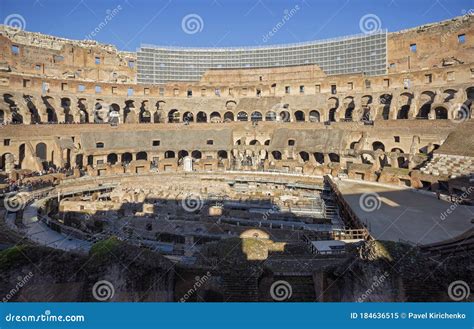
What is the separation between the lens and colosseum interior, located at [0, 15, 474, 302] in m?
6.47

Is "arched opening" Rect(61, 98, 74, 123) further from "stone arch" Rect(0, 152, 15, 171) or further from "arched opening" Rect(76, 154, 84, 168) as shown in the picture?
"stone arch" Rect(0, 152, 15, 171)

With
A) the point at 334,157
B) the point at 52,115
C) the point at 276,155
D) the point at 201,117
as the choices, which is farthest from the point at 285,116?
the point at 52,115

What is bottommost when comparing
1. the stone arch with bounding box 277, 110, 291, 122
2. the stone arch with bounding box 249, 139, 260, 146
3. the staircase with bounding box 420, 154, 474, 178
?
the staircase with bounding box 420, 154, 474, 178

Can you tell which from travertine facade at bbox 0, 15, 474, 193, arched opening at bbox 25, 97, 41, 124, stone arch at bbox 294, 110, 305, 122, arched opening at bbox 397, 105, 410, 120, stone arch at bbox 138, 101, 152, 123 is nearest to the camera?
travertine facade at bbox 0, 15, 474, 193

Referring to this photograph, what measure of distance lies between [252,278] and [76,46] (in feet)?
152

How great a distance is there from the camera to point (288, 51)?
46.0 meters

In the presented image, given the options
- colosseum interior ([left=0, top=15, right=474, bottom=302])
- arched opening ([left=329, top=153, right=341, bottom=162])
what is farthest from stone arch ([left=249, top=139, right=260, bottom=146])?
arched opening ([left=329, top=153, right=341, bottom=162])

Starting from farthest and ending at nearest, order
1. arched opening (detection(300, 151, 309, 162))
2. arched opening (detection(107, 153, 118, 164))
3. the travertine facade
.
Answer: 1. arched opening (detection(107, 153, 118, 164))
2. arched opening (detection(300, 151, 309, 162))
3. the travertine facade

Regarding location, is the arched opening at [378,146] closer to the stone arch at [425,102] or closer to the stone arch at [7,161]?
the stone arch at [425,102]

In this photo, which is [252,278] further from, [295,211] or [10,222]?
[10,222]

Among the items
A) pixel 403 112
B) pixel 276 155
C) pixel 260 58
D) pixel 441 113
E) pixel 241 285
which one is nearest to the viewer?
pixel 241 285

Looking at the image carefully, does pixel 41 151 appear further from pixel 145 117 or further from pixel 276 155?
pixel 276 155

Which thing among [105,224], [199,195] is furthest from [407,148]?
[105,224]

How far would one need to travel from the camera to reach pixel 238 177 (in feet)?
92.2
